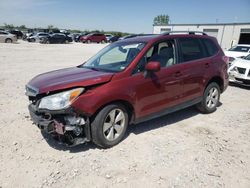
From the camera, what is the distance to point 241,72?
8.70m

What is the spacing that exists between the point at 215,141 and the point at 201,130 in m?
0.50

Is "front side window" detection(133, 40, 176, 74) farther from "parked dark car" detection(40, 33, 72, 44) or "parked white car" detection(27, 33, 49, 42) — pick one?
"parked white car" detection(27, 33, 49, 42)

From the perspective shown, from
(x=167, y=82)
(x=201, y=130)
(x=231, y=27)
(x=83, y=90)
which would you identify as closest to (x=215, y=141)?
(x=201, y=130)

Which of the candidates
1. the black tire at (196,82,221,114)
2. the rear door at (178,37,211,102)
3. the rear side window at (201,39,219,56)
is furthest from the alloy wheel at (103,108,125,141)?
the rear side window at (201,39,219,56)

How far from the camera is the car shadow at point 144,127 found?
390 centimetres

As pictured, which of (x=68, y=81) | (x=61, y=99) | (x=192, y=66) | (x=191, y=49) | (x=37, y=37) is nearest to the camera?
(x=61, y=99)

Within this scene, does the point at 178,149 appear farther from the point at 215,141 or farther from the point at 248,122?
the point at 248,122

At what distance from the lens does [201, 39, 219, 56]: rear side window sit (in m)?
5.49

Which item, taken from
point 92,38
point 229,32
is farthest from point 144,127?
point 92,38

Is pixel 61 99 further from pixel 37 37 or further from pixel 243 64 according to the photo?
pixel 37 37

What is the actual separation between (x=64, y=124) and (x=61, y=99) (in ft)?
1.24

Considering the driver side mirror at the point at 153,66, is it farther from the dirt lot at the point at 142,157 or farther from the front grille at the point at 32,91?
the front grille at the point at 32,91

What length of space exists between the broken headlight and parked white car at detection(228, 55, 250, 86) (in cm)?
716

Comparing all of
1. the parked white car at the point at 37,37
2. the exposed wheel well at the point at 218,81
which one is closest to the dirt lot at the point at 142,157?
the exposed wheel well at the point at 218,81
